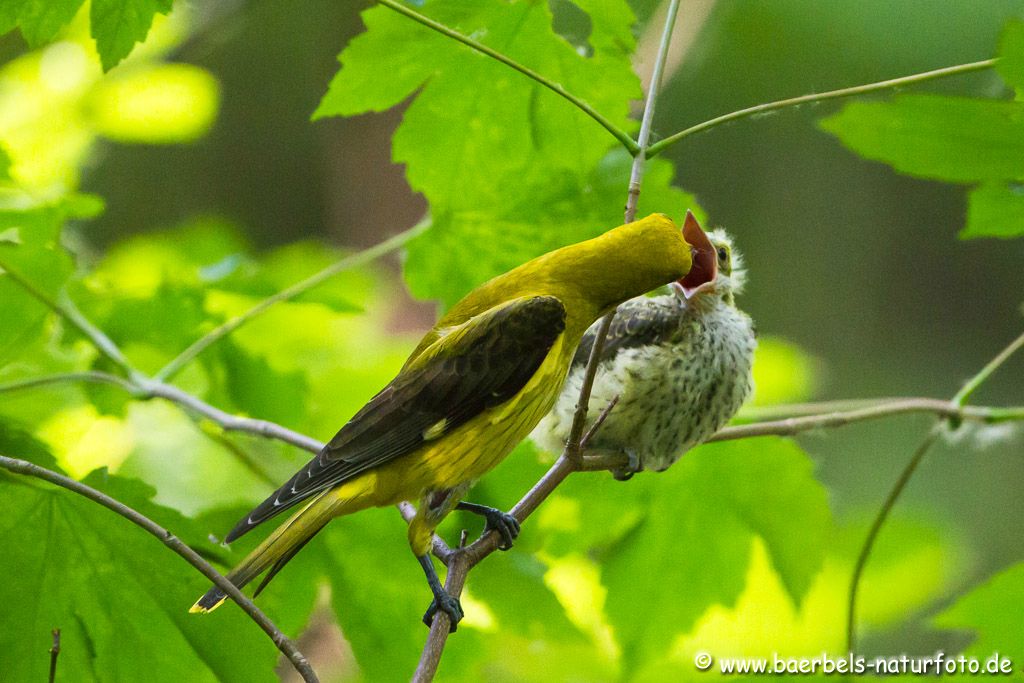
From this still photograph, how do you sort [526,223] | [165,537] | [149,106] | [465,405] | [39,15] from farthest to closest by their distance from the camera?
[149,106], [526,223], [465,405], [39,15], [165,537]

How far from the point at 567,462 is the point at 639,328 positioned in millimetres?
633

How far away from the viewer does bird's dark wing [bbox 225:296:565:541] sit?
1611 mm

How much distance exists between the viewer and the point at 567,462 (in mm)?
1658

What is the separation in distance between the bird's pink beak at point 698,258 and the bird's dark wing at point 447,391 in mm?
315

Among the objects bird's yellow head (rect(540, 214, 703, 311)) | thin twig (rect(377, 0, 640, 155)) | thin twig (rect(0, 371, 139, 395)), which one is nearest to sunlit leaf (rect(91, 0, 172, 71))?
thin twig (rect(377, 0, 640, 155))

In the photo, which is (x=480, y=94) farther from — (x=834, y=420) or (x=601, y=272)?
(x=834, y=420)

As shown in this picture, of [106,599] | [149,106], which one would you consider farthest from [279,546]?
[149,106]

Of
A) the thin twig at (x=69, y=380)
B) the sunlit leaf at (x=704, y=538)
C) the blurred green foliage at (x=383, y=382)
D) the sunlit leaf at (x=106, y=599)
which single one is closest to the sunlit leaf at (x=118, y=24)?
the blurred green foliage at (x=383, y=382)

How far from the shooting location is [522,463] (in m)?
2.20

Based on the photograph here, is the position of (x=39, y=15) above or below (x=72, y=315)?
above

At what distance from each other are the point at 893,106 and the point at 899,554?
2246 millimetres

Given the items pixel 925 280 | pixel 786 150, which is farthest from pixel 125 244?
pixel 925 280

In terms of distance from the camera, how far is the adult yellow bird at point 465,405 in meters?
1.58

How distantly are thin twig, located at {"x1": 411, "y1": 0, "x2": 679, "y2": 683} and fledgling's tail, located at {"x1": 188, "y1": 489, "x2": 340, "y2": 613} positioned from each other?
0.21m
